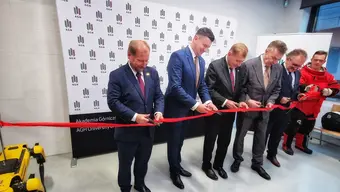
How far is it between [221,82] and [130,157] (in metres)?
1.25

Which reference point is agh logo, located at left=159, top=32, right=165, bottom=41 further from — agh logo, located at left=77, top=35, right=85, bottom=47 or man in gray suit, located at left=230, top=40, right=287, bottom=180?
man in gray suit, located at left=230, top=40, right=287, bottom=180

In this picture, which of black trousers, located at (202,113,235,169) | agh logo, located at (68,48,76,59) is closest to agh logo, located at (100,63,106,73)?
agh logo, located at (68,48,76,59)

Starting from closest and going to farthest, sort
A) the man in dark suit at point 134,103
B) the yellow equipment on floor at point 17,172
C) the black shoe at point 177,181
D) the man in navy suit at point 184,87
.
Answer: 1. the yellow equipment on floor at point 17,172
2. the man in dark suit at point 134,103
3. the man in navy suit at point 184,87
4. the black shoe at point 177,181

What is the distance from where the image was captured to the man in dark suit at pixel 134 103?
151cm

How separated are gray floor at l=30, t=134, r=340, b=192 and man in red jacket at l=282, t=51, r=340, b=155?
46 cm

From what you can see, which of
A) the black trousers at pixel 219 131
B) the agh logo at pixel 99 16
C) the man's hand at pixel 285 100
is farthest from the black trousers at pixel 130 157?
the man's hand at pixel 285 100

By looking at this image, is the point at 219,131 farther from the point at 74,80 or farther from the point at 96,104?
the point at 74,80

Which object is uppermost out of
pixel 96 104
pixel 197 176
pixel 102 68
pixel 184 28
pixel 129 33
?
pixel 184 28

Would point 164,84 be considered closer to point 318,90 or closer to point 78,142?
point 78,142

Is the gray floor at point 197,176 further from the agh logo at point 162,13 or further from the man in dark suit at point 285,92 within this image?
the agh logo at point 162,13

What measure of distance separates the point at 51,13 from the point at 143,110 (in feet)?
6.21

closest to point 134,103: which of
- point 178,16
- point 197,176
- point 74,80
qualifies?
point 74,80

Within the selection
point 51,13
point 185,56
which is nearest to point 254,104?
point 185,56

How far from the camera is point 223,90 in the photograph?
2.12 metres
